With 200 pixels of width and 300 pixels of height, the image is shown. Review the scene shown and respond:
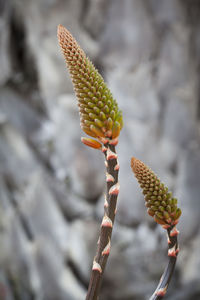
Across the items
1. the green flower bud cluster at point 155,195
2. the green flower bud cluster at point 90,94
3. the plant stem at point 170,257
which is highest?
the green flower bud cluster at point 90,94

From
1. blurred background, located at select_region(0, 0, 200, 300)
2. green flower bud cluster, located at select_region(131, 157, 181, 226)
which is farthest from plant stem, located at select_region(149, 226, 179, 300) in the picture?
blurred background, located at select_region(0, 0, 200, 300)

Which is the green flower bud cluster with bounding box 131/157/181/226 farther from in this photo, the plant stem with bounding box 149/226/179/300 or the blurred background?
the blurred background

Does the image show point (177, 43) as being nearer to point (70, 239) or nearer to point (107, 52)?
point (107, 52)

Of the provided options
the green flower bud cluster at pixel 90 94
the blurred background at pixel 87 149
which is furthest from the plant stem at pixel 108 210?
the blurred background at pixel 87 149

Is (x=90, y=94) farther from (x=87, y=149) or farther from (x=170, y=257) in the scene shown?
(x=87, y=149)

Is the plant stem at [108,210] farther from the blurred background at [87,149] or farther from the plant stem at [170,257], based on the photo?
the blurred background at [87,149]

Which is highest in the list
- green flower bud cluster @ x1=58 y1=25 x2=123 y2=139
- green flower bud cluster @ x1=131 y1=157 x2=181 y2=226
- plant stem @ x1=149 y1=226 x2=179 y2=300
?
green flower bud cluster @ x1=58 y1=25 x2=123 y2=139
